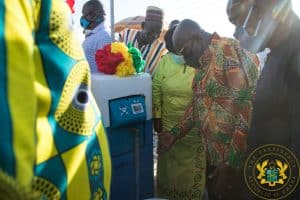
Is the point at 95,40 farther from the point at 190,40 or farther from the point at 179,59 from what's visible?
the point at 190,40

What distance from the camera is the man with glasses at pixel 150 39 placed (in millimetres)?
4543

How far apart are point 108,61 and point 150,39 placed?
1.92 m

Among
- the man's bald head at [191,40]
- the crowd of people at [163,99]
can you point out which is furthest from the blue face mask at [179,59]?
the man's bald head at [191,40]

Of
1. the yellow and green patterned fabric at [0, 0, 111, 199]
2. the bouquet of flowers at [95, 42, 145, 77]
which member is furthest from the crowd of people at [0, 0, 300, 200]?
the bouquet of flowers at [95, 42, 145, 77]

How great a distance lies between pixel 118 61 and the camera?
2.90 meters

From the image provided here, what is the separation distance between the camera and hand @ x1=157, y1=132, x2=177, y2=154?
3.74m

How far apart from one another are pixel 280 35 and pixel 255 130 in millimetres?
479

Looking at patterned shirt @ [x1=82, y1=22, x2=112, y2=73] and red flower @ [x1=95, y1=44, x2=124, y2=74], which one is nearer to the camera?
red flower @ [x1=95, y1=44, x2=124, y2=74]

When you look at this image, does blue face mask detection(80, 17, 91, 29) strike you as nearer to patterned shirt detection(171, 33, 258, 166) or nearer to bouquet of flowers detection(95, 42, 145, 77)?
bouquet of flowers detection(95, 42, 145, 77)

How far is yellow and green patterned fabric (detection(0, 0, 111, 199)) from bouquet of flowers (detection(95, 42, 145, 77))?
192 centimetres
